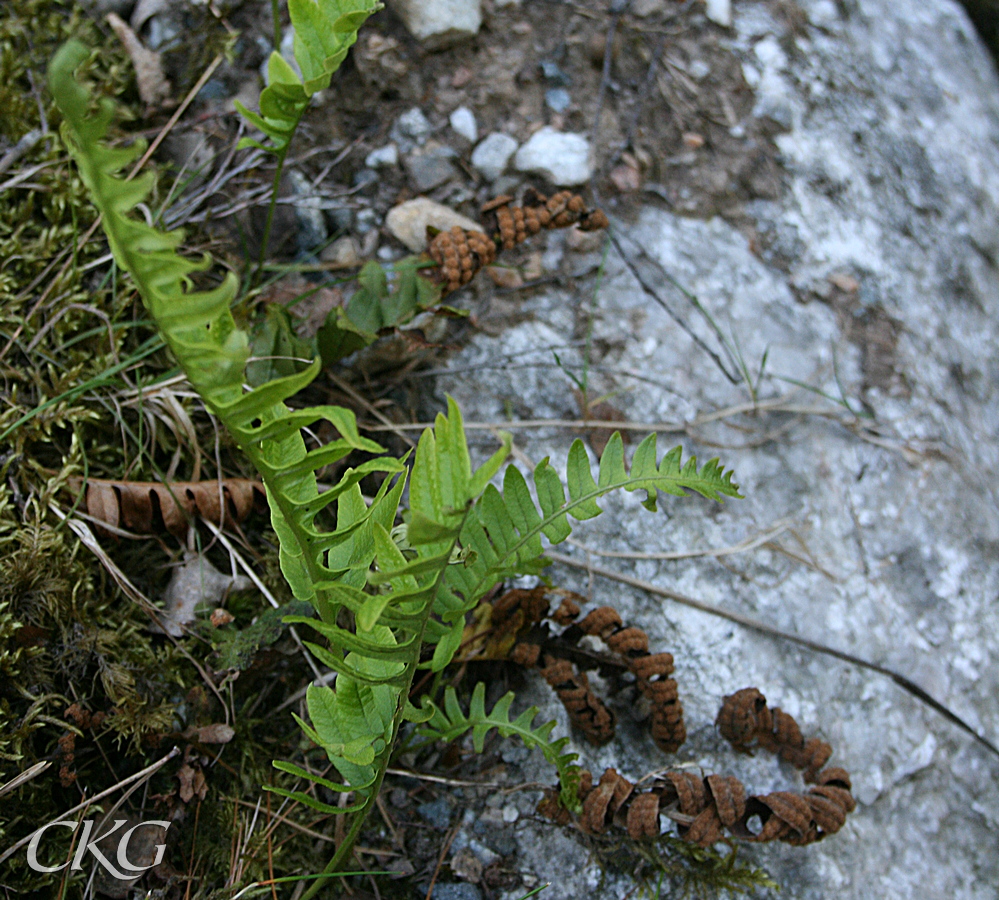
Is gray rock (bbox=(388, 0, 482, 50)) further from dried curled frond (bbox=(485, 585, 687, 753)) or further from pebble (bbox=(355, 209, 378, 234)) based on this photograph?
dried curled frond (bbox=(485, 585, 687, 753))

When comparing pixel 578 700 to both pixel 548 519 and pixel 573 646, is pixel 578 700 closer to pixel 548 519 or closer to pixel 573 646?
pixel 573 646

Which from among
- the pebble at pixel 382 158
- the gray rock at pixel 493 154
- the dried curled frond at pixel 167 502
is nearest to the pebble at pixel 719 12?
the gray rock at pixel 493 154

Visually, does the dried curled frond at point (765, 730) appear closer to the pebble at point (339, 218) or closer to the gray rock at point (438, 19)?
the pebble at point (339, 218)

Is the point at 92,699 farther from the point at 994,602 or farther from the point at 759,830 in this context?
the point at 994,602

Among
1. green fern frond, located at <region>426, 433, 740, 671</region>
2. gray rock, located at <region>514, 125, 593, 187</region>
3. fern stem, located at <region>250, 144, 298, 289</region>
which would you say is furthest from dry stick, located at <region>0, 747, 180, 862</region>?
gray rock, located at <region>514, 125, 593, 187</region>

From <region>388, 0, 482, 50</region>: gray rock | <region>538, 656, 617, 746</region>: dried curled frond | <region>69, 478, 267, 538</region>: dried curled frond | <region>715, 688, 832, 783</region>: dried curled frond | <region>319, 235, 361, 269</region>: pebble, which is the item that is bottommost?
<region>715, 688, 832, 783</region>: dried curled frond

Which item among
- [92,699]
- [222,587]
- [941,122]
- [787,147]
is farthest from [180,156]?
[941,122]

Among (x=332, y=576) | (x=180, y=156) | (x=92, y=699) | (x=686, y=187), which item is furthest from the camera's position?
(x=686, y=187)
